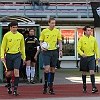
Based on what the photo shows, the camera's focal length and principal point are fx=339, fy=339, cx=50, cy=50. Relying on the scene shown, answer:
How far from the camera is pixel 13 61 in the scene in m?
9.19

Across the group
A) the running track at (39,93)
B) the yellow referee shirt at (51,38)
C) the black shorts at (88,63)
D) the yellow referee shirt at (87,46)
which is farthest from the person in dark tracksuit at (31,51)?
the black shorts at (88,63)

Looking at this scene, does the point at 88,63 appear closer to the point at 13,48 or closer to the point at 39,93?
the point at 39,93

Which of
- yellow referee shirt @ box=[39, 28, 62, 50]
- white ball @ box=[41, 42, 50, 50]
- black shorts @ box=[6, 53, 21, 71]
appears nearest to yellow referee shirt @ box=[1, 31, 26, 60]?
black shorts @ box=[6, 53, 21, 71]

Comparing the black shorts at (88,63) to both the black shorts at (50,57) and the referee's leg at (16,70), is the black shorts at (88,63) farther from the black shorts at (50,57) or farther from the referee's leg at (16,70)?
A: the referee's leg at (16,70)

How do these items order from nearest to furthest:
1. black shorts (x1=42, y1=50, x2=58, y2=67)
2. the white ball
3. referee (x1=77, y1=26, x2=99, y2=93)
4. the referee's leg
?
the referee's leg < the white ball < black shorts (x1=42, y1=50, x2=58, y2=67) < referee (x1=77, y1=26, x2=99, y2=93)

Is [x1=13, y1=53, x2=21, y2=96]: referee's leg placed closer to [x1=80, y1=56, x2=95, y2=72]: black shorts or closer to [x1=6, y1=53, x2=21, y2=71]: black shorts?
[x1=6, y1=53, x2=21, y2=71]: black shorts

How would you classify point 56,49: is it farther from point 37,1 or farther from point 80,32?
point 37,1

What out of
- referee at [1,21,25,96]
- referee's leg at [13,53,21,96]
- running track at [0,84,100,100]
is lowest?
running track at [0,84,100,100]

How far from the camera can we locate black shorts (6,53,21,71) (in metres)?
9.14

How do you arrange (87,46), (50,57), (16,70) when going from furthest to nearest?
(87,46), (50,57), (16,70)

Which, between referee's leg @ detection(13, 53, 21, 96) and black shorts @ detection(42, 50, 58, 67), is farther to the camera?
black shorts @ detection(42, 50, 58, 67)

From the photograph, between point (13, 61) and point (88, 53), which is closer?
point (13, 61)

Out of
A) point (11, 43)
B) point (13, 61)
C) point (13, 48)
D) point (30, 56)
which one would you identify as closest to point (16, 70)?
point (13, 61)

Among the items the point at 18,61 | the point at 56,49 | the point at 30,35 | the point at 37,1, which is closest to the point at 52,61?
the point at 56,49
